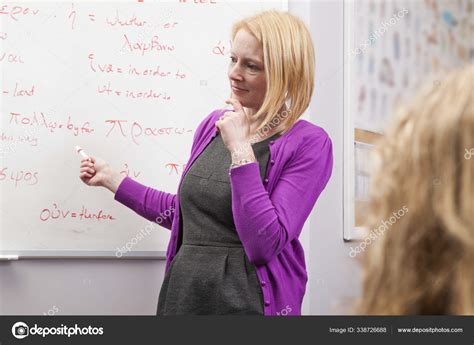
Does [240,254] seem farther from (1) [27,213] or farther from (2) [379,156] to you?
(2) [379,156]

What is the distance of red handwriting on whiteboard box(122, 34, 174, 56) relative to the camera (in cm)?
177

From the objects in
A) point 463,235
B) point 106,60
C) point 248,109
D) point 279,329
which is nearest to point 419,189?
point 463,235

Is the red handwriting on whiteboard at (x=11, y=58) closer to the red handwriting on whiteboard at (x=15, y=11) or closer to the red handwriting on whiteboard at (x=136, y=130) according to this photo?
the red handwriting on whiteboard at (x=15, y=11)

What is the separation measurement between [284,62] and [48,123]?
69 centimetres

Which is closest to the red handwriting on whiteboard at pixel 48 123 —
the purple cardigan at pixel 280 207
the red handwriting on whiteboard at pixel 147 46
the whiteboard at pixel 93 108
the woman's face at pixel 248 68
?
the whiteboard at pixel 93 108

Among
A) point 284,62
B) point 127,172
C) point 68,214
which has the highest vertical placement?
point 284,62

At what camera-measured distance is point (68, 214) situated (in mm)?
1737

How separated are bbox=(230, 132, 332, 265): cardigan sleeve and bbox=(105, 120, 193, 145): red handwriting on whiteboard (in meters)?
0.52

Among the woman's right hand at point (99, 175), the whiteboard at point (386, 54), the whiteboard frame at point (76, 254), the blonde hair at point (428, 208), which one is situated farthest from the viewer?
the whiteboard at point (386, 54)
